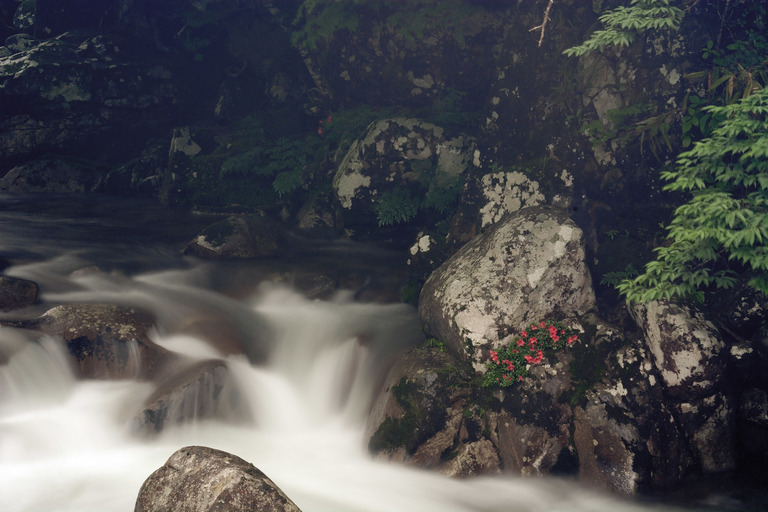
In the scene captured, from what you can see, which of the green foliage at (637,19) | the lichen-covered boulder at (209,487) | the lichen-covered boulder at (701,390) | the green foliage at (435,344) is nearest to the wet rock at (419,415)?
the green foliage at (435,344)

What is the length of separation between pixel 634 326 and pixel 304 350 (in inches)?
180

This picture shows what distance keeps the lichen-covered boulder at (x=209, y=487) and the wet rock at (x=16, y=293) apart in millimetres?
4467

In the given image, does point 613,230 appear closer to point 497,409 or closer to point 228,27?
point 497,409

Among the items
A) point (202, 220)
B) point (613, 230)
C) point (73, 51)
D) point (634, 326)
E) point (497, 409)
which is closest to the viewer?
point (497, 409)

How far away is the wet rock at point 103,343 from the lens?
A: 7.74 meters

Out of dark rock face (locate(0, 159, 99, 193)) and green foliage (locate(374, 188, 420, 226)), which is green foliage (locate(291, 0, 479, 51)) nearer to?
green foliage (locate(374, 188, 420, 226))

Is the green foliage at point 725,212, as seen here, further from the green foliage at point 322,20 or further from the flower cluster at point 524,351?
the green foliage at point 322,20

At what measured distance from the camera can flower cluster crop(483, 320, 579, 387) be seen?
7238 mm

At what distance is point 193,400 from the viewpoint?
25.1ft

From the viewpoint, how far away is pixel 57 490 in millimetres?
6629

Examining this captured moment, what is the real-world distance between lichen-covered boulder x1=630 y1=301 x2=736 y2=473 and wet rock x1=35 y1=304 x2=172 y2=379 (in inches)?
248

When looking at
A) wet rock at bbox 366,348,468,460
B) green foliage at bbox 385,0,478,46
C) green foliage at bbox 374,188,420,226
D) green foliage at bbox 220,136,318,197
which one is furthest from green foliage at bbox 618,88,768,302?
green foliage at bbox 220,136,318,197

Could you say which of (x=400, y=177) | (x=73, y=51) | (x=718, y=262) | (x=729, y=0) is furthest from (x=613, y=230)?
(x=73, y=51)

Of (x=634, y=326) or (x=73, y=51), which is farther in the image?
(x=73, y=51)
